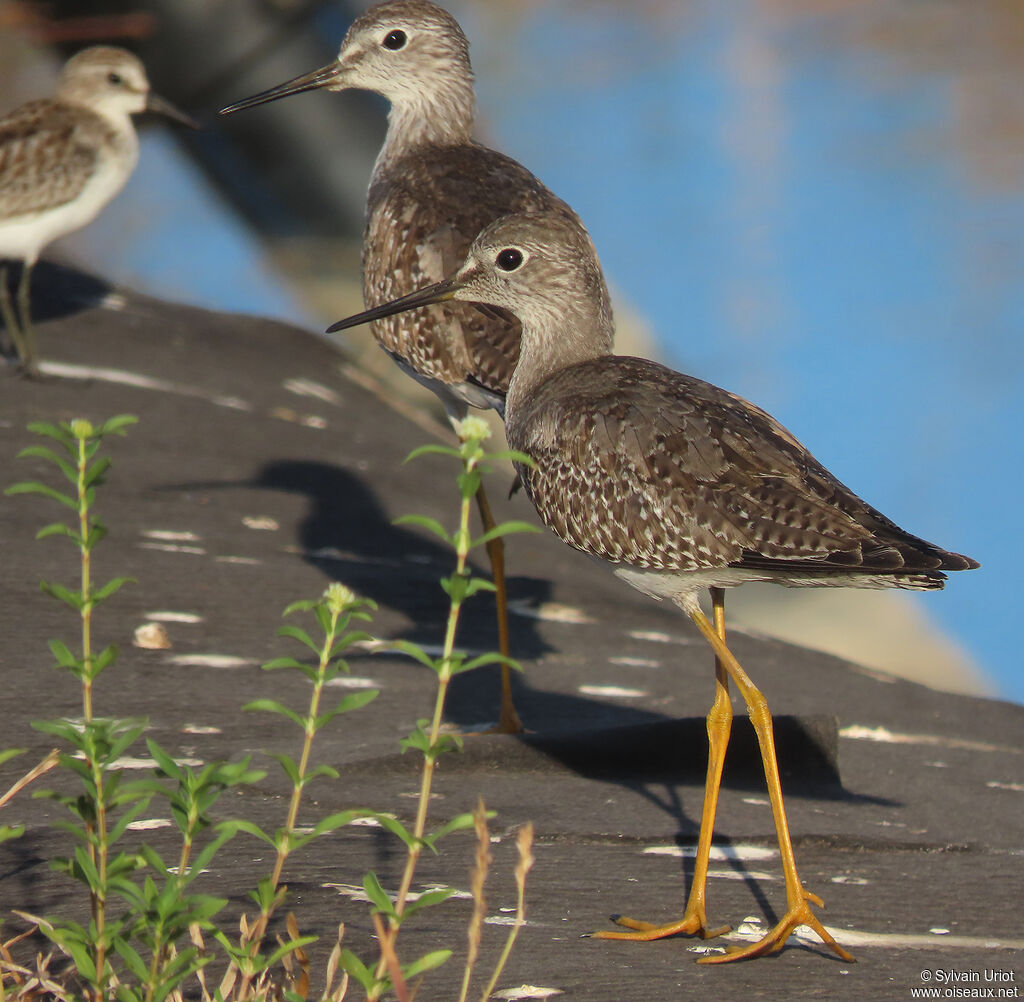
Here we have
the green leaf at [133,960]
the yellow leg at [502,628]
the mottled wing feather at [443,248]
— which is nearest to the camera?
the green leaf at [133,960]

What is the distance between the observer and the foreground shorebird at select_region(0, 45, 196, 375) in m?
9.41

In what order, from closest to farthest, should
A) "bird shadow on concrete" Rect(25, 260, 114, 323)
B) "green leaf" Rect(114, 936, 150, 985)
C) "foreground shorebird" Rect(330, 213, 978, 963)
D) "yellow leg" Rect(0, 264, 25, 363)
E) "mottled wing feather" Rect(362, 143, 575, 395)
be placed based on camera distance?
"green leaf" Rect(114, 936, 150, 985) → "foreground shorebird" Rect(330, 213, 978, 963) → "mottled wing feather" Rect(362, 143, 575, 395) → "yellow leg" Rect(0, 264, 25, 363) → "bird shadow on concrete" Rect(25, 260, 114, 323)

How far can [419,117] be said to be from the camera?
7.43 meters

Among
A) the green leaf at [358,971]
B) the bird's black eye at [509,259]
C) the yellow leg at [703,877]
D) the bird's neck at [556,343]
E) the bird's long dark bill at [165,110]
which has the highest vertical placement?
the bird's long dark bill at [165,110]

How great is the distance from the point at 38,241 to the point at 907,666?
13913mm

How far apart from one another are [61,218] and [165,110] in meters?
1.63

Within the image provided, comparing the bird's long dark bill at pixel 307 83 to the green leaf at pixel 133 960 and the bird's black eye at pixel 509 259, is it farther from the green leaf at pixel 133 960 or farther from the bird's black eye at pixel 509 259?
the green leaf at pixel 133 960

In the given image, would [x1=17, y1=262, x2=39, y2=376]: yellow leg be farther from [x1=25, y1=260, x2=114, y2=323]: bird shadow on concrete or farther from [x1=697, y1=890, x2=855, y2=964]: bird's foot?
[x1=697, y1=890, x2=855, y2=964]: bird's foot

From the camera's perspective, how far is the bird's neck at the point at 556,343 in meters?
5.38

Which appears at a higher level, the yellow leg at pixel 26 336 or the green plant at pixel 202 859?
the yellow leg at pixel 26 336

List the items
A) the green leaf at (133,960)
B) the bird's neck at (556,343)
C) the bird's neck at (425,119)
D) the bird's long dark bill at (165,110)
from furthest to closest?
the bird's long dark bill at (165,110) < the bird's neck at (425,119) < the bird's neck at (556,343) < the green leaf at (133,960)

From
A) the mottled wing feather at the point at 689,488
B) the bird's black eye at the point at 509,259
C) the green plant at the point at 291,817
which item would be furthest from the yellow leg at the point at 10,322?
the green plant at the point at 291,817

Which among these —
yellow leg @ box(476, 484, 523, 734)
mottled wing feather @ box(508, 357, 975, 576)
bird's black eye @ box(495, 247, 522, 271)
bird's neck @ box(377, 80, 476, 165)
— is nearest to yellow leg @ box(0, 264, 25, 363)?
bird's neck @ box(377, 80, 476, 165)

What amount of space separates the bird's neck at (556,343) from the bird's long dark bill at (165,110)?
20.1 feet
